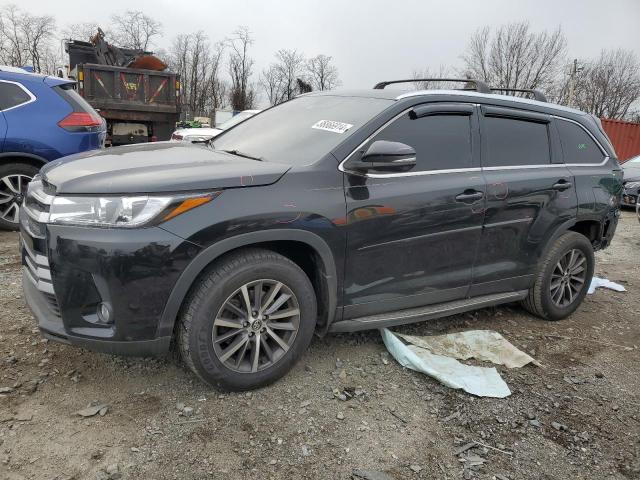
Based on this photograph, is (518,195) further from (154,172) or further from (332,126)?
(154,172)

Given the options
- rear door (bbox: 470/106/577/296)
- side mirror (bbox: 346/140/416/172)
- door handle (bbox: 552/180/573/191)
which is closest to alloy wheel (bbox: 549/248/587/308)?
rear door (bbox: 470/106/577/296)

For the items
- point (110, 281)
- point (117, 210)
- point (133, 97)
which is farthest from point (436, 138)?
point (133, 97)

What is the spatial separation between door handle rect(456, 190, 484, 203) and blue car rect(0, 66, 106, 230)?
4470mm

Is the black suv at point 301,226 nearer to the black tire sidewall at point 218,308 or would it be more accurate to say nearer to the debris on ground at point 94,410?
the black tire sidewall at point 218,308

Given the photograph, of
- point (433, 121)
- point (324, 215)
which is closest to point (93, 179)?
point (324, 215)

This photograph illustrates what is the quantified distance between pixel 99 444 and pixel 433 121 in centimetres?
271

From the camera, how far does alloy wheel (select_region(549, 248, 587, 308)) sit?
4.31 metres

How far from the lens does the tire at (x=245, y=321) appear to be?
8.72 feet

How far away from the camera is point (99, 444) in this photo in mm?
2455

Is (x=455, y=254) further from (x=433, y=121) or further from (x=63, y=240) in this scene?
(x=63, y=240)

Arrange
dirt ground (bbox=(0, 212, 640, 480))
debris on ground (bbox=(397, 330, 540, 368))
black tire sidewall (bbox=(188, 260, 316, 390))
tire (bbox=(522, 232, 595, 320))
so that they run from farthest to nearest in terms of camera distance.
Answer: tire (bbox=(522, 232, 595, 320)), debris on ground (bbox=(397, 330, 540, 368)), black tire sidewall (bbox=(188, 260, 316, 390)), dirt ground (bbox=(0, 212, 640, 480))

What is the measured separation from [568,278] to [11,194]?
19.0ft

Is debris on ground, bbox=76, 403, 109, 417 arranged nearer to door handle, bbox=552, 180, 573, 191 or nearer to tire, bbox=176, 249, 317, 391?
tire, bbox=176, 249, 317, 391

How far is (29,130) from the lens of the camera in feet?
18.7
